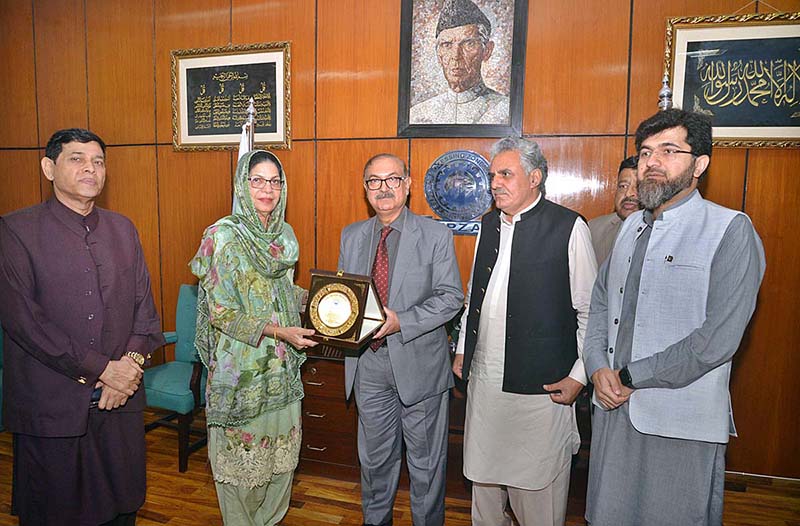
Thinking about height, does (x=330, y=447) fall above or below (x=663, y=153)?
below

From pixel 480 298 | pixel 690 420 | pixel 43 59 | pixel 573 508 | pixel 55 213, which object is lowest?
pixel 573 508

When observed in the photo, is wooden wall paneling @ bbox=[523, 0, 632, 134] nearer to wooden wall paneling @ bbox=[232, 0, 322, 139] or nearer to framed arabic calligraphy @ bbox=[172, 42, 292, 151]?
wooden wall paneling @ bbox=[232, 0, 322, 139]

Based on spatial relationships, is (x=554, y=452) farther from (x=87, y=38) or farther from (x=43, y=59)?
(x=43, y=59)

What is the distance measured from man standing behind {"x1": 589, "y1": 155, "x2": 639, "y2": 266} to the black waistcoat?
1.16 m

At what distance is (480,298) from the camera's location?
238cm

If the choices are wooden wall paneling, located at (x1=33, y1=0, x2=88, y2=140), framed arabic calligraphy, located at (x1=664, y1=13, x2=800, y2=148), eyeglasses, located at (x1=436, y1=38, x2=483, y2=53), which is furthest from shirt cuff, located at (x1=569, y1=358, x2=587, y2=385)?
wooden wall paneling, located at (x1=33, y1=0, x2=88, y2=140)

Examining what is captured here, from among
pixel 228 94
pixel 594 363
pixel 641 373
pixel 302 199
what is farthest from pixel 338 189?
pixel 641 373

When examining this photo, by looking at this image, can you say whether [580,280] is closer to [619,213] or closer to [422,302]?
[422,302]

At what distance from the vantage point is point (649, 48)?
3418 mm

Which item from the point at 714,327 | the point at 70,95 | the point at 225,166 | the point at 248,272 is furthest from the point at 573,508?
the point at 70,95

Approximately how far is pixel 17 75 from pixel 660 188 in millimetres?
5749

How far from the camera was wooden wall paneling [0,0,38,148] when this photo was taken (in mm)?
4801

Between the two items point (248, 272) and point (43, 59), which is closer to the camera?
point (248, 272)

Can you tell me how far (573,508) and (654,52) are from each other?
9.79 feet
